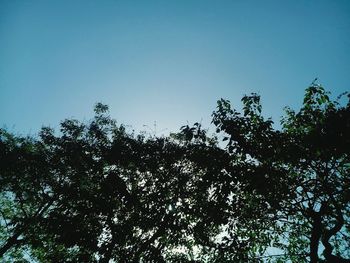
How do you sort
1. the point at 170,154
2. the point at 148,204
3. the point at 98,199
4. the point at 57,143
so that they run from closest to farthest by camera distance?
the point at 98,199 → the point at 148,204 → the point at 170,154 → the point at 57,143

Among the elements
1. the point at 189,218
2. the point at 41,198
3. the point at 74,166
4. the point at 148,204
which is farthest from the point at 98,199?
the point at 41,198

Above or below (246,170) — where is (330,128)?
above

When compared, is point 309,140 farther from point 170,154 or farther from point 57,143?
point 57,143

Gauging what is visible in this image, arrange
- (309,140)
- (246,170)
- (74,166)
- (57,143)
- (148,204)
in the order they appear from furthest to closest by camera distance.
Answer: (57,143), (74,166), (148,204), (309,140), (246,170)

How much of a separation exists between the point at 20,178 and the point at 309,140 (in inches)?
1180

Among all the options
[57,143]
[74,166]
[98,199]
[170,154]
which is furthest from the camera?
[57,143]

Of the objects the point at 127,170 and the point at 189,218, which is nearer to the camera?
the point at 189,218

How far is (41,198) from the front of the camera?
30.6m

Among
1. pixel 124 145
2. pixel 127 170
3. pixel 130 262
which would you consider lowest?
pixel 130 262

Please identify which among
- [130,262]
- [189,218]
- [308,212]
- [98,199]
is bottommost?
[130,262]

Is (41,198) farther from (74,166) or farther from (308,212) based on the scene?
(308,212)

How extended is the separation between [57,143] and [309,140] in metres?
Answer: 27.7

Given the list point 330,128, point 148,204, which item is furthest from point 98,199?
point 330,128

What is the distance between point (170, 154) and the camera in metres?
24.3
